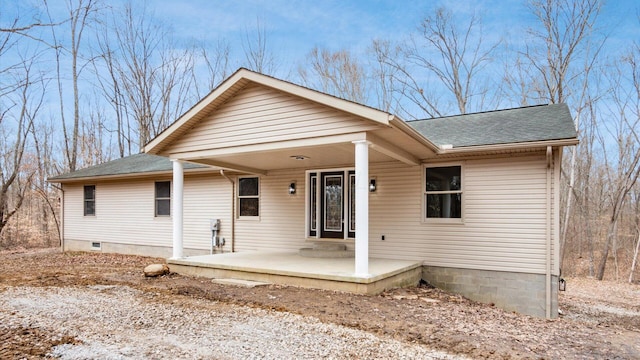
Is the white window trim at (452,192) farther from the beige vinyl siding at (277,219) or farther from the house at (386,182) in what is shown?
the beige vinyl siding at (277,219)

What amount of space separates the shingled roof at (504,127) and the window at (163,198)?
7.22 metres

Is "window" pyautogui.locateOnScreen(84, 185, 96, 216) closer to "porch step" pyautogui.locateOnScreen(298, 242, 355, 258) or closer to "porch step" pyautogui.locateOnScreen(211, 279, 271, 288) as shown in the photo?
"porch step" pyautogui.locateOnScreen(298, 242, 355, 258)

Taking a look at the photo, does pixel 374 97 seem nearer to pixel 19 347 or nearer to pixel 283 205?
pixel 283 205

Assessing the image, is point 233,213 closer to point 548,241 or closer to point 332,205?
point 332,205

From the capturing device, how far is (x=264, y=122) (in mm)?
7121

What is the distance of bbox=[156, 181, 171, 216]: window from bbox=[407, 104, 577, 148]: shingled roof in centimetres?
722

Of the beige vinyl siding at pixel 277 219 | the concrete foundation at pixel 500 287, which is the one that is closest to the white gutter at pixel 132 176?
the beige vinyl siding at pixel 277 219

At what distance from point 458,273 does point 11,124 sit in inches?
699

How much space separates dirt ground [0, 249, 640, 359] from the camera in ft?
13.3

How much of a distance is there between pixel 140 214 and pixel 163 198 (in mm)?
1039

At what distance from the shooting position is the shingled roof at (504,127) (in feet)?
22.9

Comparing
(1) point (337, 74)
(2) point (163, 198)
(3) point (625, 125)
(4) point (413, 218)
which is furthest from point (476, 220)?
(1) point (337, 74)

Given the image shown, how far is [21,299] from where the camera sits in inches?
226

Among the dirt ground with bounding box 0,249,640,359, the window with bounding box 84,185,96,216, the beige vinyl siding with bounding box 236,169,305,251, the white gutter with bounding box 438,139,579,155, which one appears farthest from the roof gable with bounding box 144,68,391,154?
the window with bounding box 84,185,96,216
